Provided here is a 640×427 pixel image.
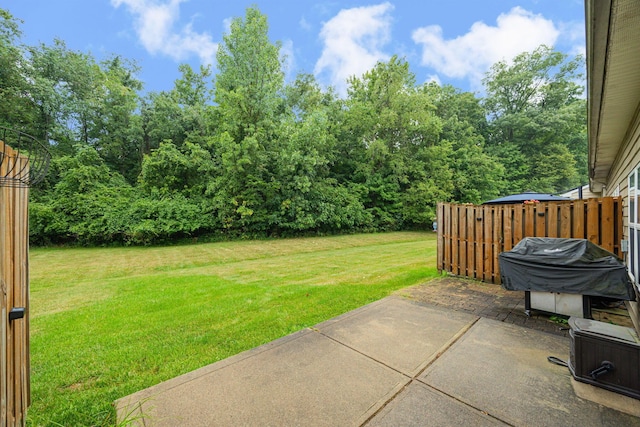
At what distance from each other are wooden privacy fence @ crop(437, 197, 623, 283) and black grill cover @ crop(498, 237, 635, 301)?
1.26 meters

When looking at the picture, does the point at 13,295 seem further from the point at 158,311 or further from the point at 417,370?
the point at 417,370

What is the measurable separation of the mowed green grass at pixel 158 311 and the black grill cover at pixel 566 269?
1898mm

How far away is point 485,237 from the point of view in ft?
16.9

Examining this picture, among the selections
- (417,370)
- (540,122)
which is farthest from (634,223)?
(540,122)

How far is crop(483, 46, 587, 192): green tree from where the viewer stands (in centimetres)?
2264

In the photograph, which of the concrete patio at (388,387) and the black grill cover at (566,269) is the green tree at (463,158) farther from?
the concrete patio at (388,387)

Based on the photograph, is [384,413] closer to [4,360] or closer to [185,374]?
[185,374]

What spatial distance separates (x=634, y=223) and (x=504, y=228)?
1.87 m

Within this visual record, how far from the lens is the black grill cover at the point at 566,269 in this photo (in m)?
2.86

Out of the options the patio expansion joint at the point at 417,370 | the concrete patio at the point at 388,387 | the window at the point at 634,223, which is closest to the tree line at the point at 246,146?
the concrete patio at the point at 388,387

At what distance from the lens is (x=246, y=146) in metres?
12.4

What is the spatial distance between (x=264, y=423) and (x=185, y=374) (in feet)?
3.12

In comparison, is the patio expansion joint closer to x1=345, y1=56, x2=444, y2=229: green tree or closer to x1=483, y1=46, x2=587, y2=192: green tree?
x1=345, y1=56, x2=444, y2=229: green tree

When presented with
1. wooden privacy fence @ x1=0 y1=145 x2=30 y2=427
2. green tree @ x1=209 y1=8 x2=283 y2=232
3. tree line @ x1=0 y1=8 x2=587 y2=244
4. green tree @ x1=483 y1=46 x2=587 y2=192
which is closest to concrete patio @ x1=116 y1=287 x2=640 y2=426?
wooden privacy fence @ x1=0 y1=145 x2=30 y2=427
